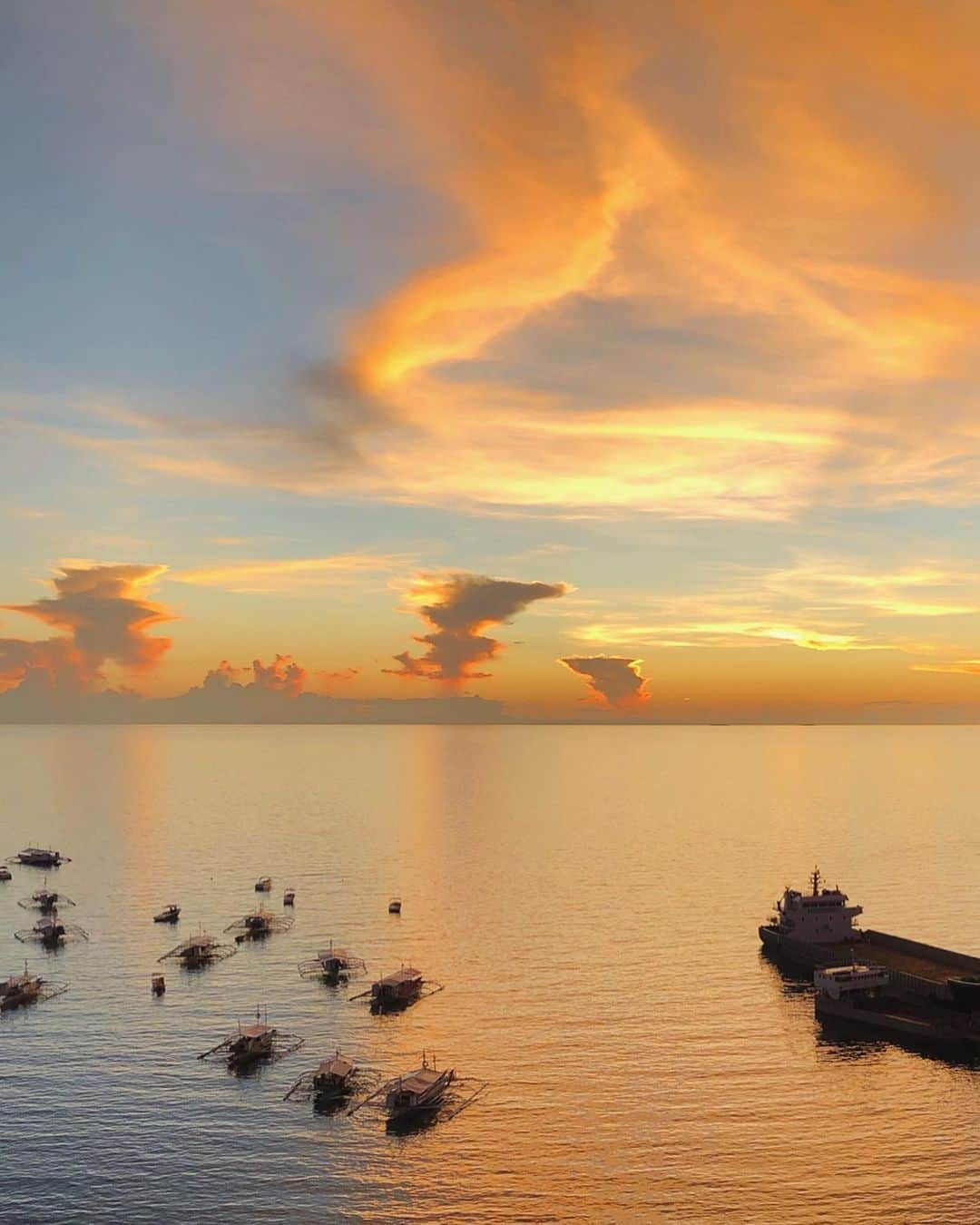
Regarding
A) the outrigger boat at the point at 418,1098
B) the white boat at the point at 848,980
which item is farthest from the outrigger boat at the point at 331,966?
the white boat at the point at 848,980

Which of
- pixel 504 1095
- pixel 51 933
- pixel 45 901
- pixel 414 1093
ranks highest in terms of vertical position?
pixel 414 1093

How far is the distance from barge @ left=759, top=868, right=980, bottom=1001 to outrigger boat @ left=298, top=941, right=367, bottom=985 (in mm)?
52958

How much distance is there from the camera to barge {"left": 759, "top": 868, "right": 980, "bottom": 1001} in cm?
11375

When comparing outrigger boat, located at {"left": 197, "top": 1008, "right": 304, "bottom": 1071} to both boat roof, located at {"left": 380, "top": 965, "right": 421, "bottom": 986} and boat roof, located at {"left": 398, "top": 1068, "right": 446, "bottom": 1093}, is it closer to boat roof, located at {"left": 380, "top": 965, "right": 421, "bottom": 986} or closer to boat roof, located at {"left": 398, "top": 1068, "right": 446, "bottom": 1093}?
boat roof, located at {"left": 398, "top": 1068, "right": 446, "bottom": 1093}

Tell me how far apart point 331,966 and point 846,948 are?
208 feet

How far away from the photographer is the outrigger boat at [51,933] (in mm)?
138375

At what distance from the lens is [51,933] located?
13850 cm

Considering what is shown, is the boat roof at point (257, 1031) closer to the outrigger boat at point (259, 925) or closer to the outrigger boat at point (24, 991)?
the outrigger boat at point (24, 991)

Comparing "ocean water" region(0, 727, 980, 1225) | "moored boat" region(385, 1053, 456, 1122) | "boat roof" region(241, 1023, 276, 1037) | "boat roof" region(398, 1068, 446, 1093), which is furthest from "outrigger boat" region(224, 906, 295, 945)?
"moored boat" region(385, 1053, 456, 1122)

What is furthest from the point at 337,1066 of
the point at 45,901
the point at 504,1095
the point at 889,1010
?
the point at 45,901

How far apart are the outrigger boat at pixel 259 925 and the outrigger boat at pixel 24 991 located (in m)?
29.0

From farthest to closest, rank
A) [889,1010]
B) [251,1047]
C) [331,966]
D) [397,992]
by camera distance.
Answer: [331,966], [397,992], [889,1010], [251,1047]

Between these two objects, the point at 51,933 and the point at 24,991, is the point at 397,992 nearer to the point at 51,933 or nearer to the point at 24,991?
the point at 24,991

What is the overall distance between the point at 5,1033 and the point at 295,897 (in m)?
73.7
